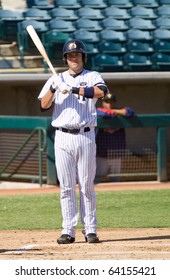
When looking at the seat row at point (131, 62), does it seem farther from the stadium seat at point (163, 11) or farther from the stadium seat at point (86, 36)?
the stadium seat at point (163, 11)

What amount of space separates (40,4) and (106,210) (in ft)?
27.1

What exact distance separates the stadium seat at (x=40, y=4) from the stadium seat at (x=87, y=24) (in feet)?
3.30

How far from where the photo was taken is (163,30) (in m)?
16.6

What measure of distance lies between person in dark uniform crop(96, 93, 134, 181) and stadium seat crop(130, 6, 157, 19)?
4.46 meters

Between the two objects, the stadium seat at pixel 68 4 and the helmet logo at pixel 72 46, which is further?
the stadium seat at pixel 68 4

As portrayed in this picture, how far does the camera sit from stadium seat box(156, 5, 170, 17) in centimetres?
1742

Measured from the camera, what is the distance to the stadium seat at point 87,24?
16.8 meters

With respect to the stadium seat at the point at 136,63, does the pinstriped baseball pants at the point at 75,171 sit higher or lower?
lower

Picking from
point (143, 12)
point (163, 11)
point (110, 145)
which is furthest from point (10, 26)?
point (110, 145)

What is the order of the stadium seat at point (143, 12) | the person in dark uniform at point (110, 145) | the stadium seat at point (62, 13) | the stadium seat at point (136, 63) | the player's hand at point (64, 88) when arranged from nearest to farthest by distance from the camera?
the player's hand at point (64, 88), the person in dark uniform at point (110, 145), the stadium seat at point (136, 63), the stadium seat at point (62, 13), the stadium seat at point (143, 12)

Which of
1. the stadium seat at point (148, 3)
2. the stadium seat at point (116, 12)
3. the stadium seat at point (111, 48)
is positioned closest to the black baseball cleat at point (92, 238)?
the stadium seat at point (111, 48)

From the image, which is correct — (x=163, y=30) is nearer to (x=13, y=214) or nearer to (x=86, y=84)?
(x=13, y=214)

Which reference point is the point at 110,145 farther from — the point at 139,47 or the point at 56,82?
the point at 56,82
